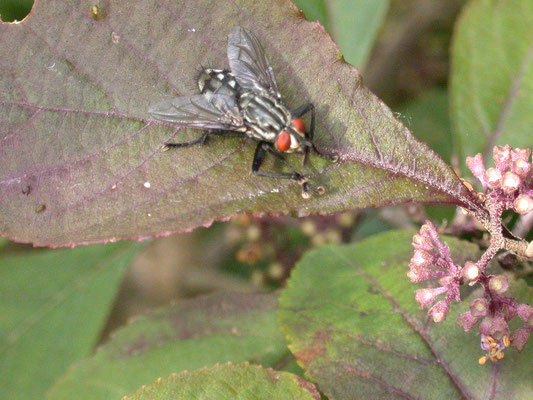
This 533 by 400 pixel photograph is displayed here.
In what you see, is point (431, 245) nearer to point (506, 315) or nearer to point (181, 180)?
point (506, 315)

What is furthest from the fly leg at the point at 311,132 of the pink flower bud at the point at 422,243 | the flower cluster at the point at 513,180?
the flower cluster at the point at 513,180

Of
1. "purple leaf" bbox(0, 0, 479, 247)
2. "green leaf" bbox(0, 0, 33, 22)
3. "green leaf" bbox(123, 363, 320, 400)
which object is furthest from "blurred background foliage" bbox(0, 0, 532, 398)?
"green leaf" bbox(123, 363, 320, 400)

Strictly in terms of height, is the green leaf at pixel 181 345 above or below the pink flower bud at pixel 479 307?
below

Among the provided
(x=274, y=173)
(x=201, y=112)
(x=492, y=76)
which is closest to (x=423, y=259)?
(x=274, y=173)

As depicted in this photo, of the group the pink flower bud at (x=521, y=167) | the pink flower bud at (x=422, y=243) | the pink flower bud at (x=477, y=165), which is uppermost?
the pink flower bud at (x=521, y=167)

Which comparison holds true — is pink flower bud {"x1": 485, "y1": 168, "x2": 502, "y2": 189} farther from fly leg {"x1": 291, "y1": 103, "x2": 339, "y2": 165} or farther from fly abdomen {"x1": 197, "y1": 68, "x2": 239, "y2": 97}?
fly abdomen {"x1": 197, "y1": 68, "x2": 239, "y2": 97}

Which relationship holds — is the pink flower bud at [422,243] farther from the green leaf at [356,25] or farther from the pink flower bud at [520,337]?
the green leaf at [356,25]

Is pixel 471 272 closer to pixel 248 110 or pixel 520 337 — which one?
pixel 520 337
